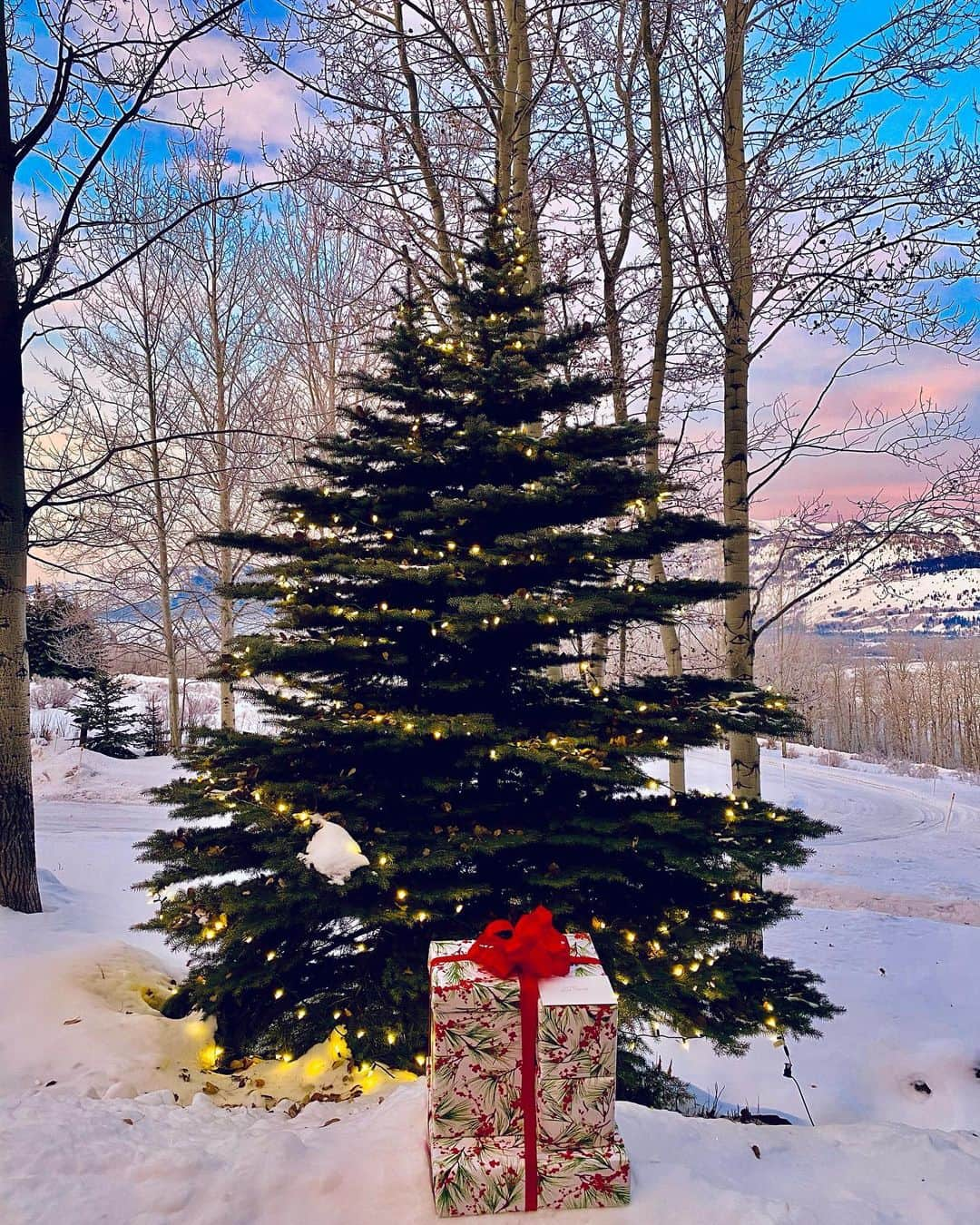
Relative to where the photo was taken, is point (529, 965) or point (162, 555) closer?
point (529, 965)

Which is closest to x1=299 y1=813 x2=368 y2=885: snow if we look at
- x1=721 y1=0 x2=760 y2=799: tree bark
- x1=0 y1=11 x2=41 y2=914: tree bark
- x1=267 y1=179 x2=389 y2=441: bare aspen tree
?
x1=0 y1=11 x2=41 y2=914: tree bark

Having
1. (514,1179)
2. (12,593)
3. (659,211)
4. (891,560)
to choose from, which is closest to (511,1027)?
(514,1179)

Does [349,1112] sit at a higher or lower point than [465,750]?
lower

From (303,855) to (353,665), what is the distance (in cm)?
107

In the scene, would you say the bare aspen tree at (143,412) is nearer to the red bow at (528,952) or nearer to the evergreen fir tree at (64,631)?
the evergreen fir tree at (64,631)

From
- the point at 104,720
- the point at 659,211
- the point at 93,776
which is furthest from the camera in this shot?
the point at 104,720

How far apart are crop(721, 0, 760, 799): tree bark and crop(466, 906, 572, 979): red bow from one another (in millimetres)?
3862

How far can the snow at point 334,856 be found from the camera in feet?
9.93

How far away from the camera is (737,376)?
584 cm

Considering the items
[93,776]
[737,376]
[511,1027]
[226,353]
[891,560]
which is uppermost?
[226,353]

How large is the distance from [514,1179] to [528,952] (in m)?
0.57

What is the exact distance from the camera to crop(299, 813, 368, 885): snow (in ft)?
9.93

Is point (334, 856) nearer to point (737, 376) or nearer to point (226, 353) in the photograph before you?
point (737, 376)

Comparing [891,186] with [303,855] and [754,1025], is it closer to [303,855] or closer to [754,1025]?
[754,1025]
